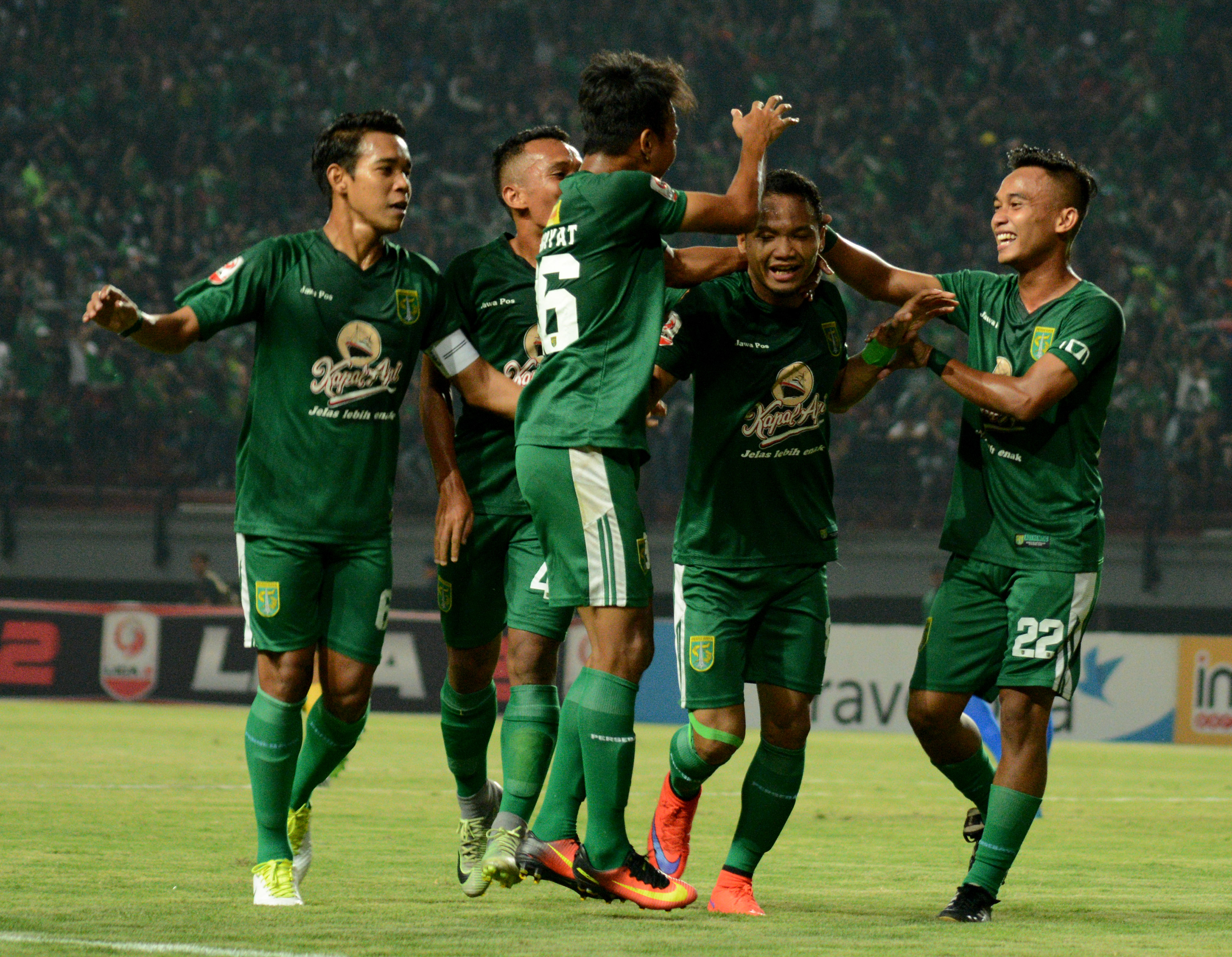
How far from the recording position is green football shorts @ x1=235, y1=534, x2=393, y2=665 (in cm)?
489

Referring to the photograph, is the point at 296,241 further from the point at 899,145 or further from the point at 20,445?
the point at 899,145

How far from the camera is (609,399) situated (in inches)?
176

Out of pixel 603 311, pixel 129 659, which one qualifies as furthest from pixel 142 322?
pixel 129 659

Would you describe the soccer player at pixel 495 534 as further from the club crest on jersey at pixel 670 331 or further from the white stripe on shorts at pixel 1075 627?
the white stripe on shorts at pixel 1075 627

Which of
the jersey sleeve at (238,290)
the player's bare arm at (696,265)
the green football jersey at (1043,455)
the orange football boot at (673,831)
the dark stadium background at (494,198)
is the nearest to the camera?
the jersey sleeve at (238,290)

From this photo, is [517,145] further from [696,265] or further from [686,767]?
[686,767]

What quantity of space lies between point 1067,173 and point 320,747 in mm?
3053

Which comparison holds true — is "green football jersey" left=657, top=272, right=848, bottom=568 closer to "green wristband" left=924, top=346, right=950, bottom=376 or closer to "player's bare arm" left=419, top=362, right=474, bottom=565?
"green wristband" left=924, top=346, right=950, bottom=376

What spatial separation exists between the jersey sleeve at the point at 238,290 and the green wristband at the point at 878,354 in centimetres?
185

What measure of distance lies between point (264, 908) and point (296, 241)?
6.58 feet

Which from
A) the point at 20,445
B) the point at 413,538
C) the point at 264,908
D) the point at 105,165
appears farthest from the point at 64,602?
the point at 264,908

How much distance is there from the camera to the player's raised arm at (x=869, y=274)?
5551mm

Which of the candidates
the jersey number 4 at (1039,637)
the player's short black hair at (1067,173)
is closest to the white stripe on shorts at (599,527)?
the jersey number 4 at (1039,637)

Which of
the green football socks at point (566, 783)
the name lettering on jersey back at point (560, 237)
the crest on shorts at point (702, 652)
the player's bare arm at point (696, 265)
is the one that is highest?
the name lettering on jersey back at point (560, 237)
